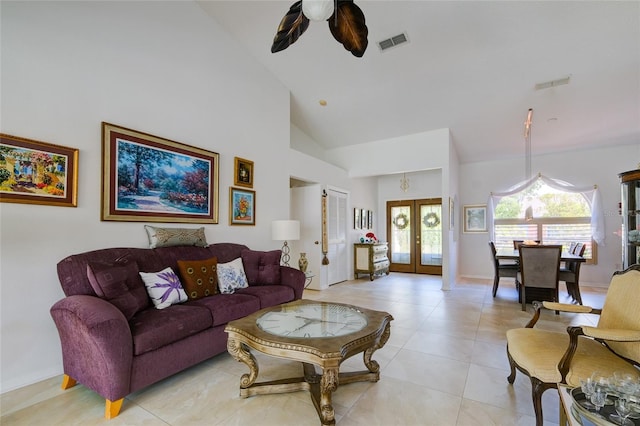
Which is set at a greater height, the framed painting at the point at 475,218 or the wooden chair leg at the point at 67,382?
the framed painting at the point at 475,218

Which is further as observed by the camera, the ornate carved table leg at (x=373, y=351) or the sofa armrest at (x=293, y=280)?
the sofa armrest at (x=293, y=280)

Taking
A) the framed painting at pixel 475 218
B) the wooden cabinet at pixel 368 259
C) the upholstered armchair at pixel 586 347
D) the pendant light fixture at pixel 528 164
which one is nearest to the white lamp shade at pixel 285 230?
the wooden cabinet at pixel 368 259

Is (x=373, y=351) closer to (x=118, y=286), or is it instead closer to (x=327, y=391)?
(x=327, y=391)

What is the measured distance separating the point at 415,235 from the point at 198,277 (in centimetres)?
618

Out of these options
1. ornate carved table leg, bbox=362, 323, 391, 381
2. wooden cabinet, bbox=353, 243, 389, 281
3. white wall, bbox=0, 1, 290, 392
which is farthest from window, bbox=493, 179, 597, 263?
white wall, bbox=0, 1, 290, 392

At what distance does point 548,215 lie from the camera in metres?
6.48

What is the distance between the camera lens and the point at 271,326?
200 centimetres

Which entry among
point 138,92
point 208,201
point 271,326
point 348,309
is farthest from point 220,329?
point 138,92

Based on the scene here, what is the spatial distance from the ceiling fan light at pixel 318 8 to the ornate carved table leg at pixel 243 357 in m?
2.16

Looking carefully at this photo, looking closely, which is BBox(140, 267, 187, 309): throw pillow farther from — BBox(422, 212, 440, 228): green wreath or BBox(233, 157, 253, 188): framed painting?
BBox(422, 212, 440, 228): green wreath

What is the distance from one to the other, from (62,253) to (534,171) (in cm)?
821

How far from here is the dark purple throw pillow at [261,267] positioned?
354cm

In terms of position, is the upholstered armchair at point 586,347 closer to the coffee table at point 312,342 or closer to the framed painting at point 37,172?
the coffee table at point 312,342

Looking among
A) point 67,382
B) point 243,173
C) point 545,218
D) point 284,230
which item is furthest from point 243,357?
point 545,218
